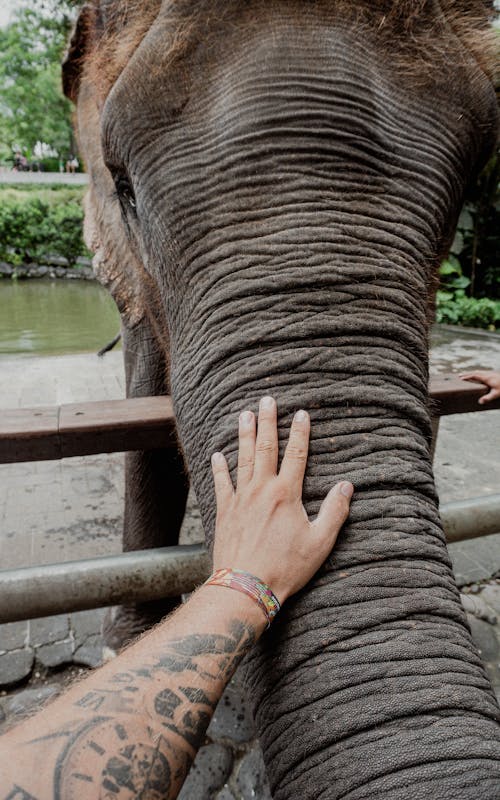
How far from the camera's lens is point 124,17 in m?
1.89

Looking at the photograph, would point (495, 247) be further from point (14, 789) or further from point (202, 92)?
point (14, 789)

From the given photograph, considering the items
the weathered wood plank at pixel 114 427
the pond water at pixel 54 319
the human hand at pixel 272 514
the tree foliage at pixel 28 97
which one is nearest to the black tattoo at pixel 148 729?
the human hand at pixel 272 514

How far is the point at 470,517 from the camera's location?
93.8 inches

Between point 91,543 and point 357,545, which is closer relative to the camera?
point 357,545

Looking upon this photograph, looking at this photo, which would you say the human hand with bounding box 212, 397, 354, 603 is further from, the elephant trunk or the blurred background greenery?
the blurred background greenery

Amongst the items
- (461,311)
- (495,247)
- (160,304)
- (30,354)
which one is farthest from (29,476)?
(495,247)

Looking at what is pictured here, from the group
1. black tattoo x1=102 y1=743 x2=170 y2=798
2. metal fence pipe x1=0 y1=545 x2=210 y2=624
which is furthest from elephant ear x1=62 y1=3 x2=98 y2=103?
black tattoo x1=102 y1=743 x2=170 y2=798

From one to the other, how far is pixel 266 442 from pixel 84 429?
0.77 meters

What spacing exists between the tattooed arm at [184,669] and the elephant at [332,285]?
5cm

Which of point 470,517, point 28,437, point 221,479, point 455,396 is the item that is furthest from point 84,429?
point 470,517

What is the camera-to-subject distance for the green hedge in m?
18.9

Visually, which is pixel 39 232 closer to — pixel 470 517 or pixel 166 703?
pixel 470 517

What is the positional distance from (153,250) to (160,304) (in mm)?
251

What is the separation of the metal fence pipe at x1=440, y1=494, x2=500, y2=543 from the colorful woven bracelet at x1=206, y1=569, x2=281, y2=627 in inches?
54.1
